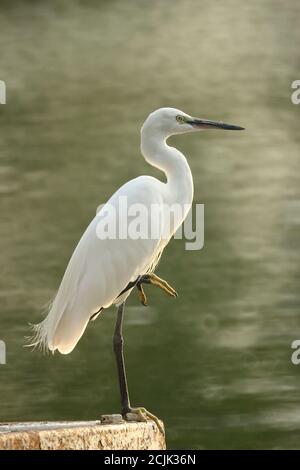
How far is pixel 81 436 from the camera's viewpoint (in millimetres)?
2785

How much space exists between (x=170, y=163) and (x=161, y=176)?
4.11 meters

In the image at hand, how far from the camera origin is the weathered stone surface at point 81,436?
2.70m

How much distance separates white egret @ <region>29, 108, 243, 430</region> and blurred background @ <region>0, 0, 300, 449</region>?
1.88 metres

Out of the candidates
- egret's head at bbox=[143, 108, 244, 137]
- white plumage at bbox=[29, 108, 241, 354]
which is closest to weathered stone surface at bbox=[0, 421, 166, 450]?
white plumage at bbox=[29, 108, 241, 354]

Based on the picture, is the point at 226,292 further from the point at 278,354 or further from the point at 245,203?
the point at 245,203

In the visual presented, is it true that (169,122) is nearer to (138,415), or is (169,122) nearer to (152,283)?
(152,283)

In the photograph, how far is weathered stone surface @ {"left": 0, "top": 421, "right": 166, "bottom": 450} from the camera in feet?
8.84

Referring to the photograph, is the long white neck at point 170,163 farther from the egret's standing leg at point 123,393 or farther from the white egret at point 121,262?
the egret's standing leg at point 123,393

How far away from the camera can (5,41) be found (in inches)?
440

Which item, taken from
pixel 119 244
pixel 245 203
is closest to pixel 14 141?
pixel 245 203

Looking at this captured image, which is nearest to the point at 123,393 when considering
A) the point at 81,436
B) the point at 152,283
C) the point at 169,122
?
the point at 152,283

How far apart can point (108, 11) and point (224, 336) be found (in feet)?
22.3

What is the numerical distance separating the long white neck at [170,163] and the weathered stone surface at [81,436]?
2.23ft

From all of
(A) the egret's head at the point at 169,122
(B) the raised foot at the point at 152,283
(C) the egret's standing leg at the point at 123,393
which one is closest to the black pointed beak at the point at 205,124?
(A) the egret's head at the point at 169,122
